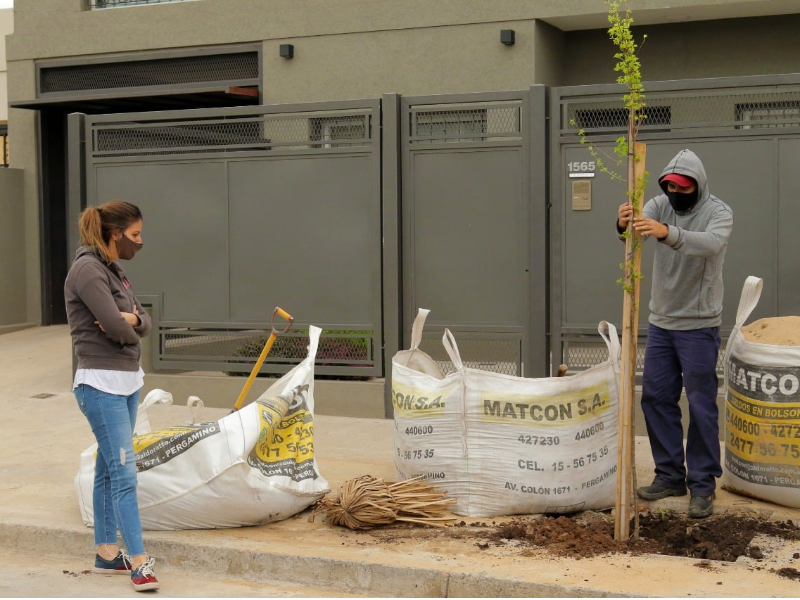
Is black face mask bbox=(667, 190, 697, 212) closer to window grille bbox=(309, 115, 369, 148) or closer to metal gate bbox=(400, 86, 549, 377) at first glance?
metal gate bbox=(400, 86, 549, 377)

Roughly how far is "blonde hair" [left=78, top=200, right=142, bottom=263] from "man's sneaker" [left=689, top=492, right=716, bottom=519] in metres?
3.30

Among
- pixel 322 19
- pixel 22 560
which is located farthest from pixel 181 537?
pixel 322 19

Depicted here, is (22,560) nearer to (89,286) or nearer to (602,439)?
(89,286)

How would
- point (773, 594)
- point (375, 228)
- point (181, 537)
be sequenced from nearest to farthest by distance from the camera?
point (773, 594) → point (181, 537) → point (375, 228)

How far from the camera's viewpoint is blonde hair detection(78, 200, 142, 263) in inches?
185

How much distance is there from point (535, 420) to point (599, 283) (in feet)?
8.71

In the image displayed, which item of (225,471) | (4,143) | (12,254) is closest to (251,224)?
(225,471)

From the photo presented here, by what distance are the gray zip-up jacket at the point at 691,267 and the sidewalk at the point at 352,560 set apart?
3.50 ft

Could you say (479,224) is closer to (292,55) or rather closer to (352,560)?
(352,560)

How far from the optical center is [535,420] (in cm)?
532

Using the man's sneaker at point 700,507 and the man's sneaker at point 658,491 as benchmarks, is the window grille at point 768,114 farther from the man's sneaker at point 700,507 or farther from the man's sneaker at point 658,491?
→ the man's sneaker at point 700,507

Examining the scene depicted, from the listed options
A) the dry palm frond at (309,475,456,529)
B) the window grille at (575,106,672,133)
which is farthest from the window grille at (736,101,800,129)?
the dry palm frond at (309,475,456,529)

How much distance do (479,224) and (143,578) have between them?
4353 millimetres

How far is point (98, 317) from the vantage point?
4535 millimetres
